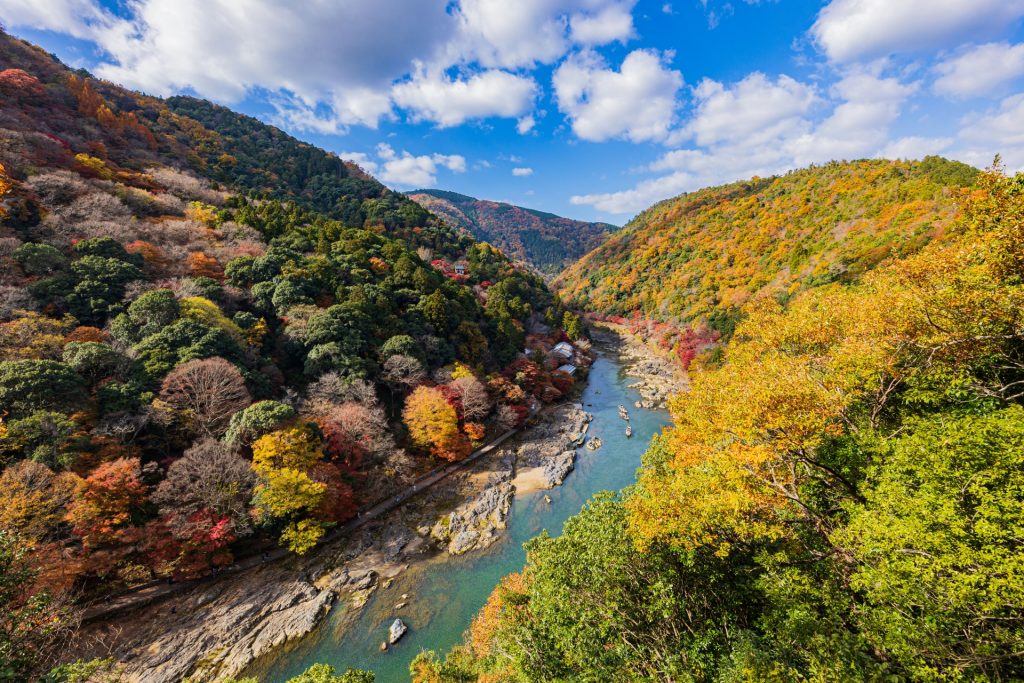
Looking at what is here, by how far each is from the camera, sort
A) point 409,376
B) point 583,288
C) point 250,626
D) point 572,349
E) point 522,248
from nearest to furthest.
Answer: point 250,626 → point 409,376 → point 572,349 → point 583,288 → point 522,248

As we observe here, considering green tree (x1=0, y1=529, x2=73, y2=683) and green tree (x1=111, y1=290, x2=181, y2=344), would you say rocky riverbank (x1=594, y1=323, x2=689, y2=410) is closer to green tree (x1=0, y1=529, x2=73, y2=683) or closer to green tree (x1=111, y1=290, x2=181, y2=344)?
green tree (x1=0, y1=529, x2=73, y2=683)

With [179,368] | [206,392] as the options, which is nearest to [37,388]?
[179,368]

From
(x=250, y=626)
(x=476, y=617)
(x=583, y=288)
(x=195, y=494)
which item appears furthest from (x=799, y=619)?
(x=583, y=288)

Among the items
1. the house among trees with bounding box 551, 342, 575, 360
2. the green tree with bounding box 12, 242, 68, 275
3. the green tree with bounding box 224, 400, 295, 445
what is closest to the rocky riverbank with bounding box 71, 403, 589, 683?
the green tree with bounding box 224, 400, 295, 445

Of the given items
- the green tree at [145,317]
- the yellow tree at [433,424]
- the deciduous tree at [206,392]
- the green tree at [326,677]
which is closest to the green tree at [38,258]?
the green tree at [145,317]

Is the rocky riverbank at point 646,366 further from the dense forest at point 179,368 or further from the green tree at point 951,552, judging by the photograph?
the green tree at point 951,552

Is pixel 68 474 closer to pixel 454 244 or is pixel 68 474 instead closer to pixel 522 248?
pixel 454 244

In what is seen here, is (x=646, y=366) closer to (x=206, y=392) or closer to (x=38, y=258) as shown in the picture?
(x=206, y=392)

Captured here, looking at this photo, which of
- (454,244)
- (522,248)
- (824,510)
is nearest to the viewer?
(824,510)
